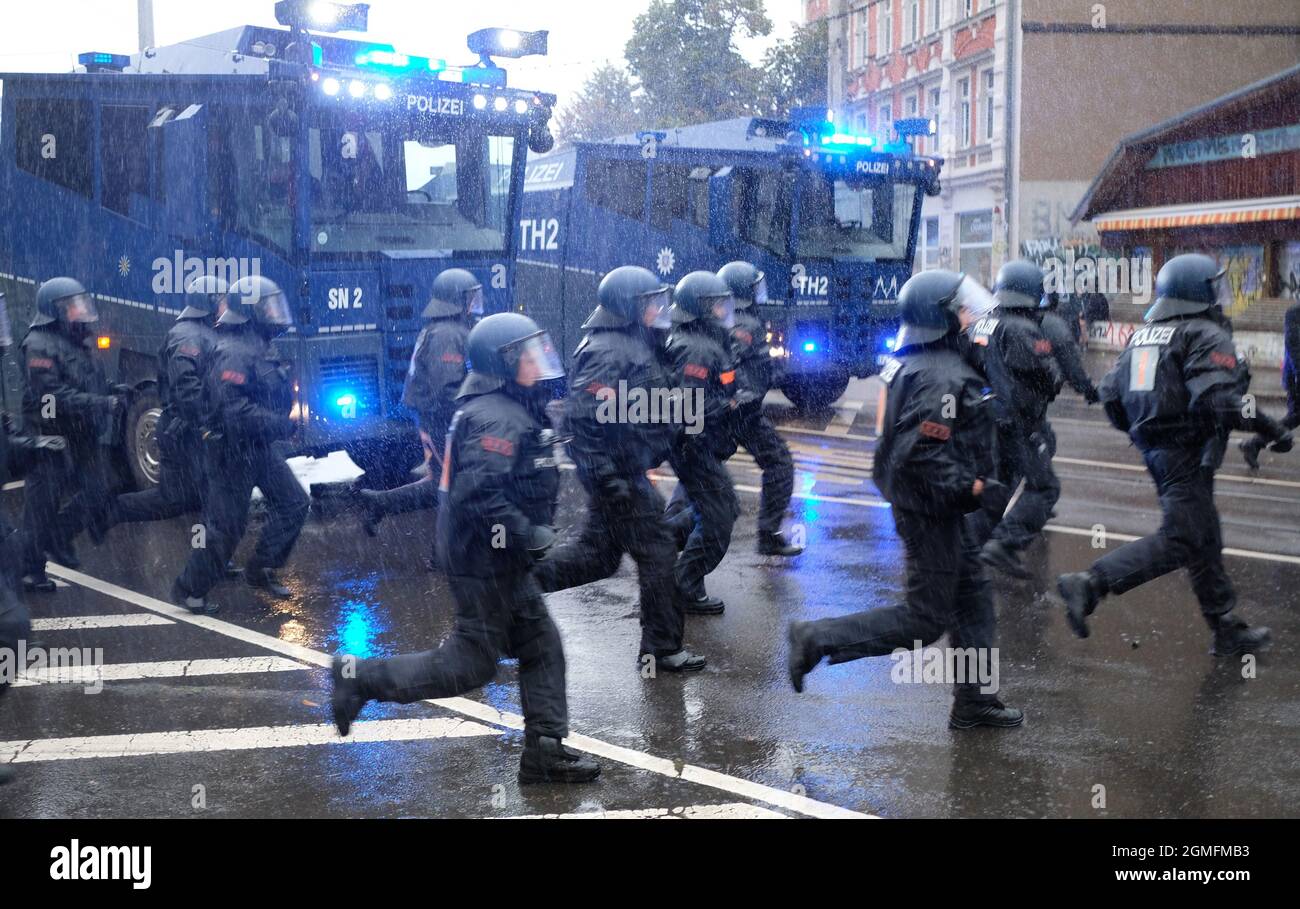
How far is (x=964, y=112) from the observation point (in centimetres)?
3756

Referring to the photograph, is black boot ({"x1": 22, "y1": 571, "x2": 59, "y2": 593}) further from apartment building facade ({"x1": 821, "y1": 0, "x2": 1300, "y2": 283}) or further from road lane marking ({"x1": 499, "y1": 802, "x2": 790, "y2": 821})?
apartment building facade ({"x1": 821, "y1": 0, "x2": 1300, "y2": 283})

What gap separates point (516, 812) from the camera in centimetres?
502

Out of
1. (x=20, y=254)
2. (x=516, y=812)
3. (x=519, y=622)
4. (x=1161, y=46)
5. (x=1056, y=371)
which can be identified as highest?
(x=1161, y=46)

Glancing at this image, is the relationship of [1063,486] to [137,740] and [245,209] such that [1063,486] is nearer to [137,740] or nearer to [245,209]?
[245,209]

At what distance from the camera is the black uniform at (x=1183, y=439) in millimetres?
6582

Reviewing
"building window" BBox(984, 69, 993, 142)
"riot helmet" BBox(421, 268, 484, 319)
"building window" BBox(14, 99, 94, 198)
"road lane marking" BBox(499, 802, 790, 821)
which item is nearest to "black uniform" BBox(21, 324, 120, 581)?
"riot helmet" BBox(421, 268, 484, 319)

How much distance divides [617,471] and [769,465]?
292 cm

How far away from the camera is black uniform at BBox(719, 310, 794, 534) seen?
29.1 ft

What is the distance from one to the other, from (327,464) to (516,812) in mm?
8270

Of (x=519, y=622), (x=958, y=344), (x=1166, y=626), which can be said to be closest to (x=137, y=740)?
(x=519, y=622)

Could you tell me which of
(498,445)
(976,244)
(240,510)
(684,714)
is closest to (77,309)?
(240,510)

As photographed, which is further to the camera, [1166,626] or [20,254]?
[20,254]

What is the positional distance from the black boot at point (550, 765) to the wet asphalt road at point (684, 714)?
2.4 inches

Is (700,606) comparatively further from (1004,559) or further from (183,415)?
(183,415)
